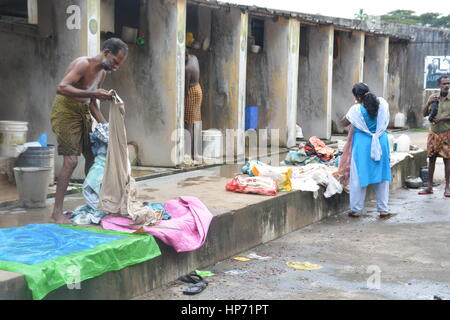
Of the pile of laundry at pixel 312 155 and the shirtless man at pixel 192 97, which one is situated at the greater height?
the shirtless man at pixel 192 97

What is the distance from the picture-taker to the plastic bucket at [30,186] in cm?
640

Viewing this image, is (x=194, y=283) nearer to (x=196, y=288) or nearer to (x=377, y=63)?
(x=196, y=288)

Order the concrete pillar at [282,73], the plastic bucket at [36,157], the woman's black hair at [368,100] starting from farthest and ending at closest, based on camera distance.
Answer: the concrete pillar at [282,73] → the woman's black hair at [368,100] → the plastic bucket at [36,157]

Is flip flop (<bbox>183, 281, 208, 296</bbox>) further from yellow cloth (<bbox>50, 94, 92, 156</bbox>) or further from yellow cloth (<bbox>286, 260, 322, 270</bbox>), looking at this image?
yellow cloth (<bbox>50, 94, 92, 156</bbox>)

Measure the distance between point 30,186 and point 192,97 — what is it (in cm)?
450

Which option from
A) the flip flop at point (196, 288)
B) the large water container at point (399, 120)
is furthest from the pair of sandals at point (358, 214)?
the large water container at point (399, 120)

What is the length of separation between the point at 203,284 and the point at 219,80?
682cm

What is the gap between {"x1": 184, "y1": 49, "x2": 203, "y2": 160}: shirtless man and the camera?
10352 millimetres

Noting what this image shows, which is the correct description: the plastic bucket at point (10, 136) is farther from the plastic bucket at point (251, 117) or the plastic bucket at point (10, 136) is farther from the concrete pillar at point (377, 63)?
the concrete pillar at point (377, 63)

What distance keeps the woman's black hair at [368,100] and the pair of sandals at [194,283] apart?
141 inches
